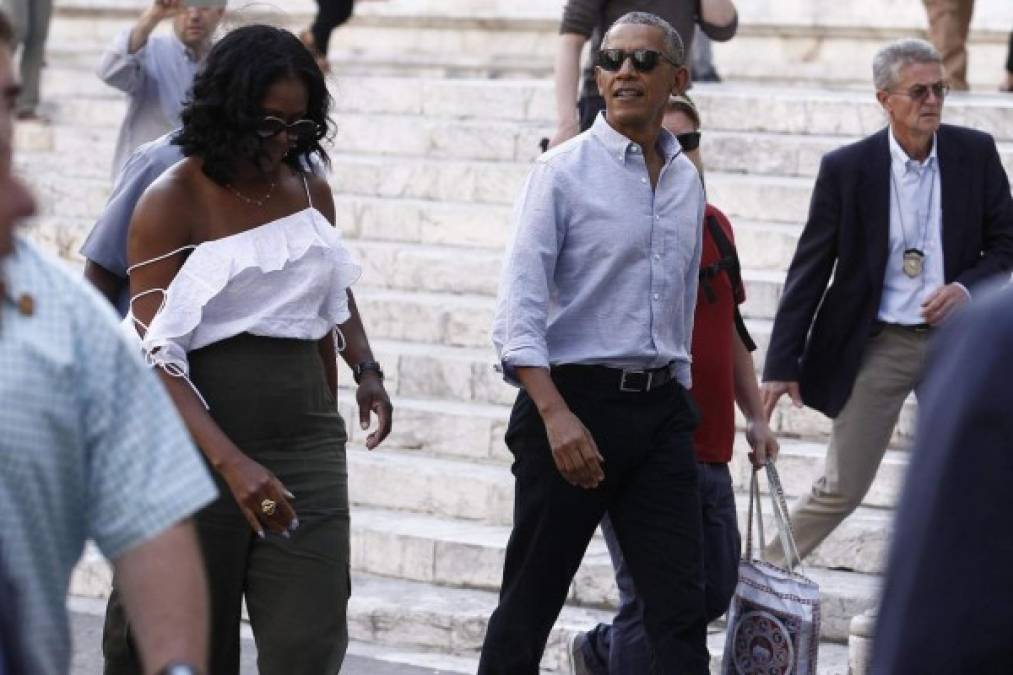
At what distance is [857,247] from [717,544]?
1388 millimetres

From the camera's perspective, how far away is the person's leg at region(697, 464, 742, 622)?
5668 mm

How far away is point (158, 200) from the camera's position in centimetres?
456

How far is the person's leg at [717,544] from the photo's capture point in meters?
5.67

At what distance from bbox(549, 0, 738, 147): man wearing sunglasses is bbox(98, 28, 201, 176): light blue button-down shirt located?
1605 mm

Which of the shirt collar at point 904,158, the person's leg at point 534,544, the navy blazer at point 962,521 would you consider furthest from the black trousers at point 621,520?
the navy blazer at point 962,521

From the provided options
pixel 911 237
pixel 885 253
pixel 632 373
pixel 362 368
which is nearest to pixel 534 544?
pixel 632 373

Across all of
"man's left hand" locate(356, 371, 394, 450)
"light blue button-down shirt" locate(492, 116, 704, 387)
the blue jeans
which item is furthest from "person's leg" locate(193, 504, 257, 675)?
the blue jeans

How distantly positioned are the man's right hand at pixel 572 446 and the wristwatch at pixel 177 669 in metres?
2.34

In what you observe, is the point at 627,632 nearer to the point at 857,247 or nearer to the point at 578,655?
the point at 578,655

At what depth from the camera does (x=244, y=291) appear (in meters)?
4.56

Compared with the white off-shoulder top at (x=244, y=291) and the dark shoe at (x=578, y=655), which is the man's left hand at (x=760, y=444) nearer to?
the dark shoe at (x=578, y=655)

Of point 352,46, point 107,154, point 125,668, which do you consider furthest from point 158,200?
point 352,46

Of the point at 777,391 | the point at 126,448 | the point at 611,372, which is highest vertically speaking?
the point at 126,448

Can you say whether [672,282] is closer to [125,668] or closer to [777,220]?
[125,668]
